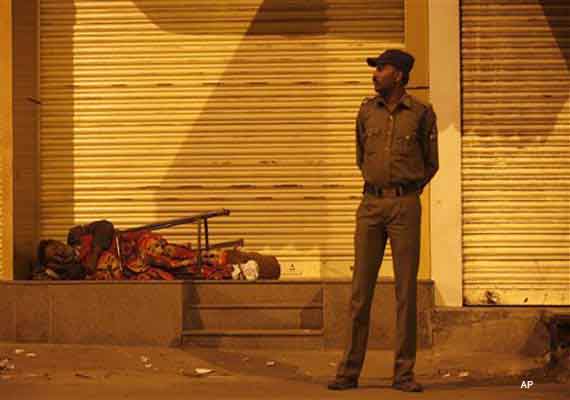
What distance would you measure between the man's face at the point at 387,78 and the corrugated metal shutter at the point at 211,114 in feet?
11.5

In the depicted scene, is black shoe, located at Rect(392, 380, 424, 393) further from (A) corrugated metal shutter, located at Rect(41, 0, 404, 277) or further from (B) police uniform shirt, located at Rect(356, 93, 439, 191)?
(A) corrugated metal shutter, located at Rect(41, 0, 404, 277)

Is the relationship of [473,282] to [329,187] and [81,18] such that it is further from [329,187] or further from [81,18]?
[81,18]

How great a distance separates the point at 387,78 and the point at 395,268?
1.30m

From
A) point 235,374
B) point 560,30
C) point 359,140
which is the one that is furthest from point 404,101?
point 560,30

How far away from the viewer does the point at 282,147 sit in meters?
10.8

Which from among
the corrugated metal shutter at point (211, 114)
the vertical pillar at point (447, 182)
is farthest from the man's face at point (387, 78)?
the corrugated metal shutter at point (211, 114)

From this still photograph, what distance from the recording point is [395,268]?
725 centimetres

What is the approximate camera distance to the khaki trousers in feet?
23.5

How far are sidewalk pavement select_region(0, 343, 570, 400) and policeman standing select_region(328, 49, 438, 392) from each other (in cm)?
Result: 31

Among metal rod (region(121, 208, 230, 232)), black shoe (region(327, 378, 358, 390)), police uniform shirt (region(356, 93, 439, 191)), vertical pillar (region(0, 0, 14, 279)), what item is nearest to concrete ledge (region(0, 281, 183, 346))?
metal rod (region(121, 208, 230, 232))

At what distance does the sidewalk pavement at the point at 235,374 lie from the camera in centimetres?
723

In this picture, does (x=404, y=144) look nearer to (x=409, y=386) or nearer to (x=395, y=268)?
(x=395, y=268)

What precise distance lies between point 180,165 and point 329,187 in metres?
1.55

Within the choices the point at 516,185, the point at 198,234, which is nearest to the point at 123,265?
the point at 198,234
